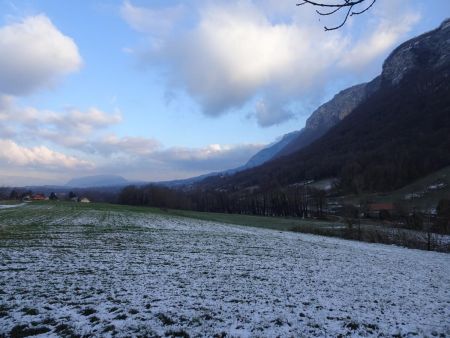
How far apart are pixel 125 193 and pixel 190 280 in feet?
481

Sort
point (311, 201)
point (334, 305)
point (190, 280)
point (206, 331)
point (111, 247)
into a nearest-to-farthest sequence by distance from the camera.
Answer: point (206, 331) < point (334, 305) < point (190, 280) < point (111, 247) < point (311, 201)

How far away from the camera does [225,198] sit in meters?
155

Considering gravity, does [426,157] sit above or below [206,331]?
above

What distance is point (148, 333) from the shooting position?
30.0 ft

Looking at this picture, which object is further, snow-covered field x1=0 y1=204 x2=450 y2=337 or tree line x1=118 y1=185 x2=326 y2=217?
tree line x1=118 y1=185 x2=326 y2=217

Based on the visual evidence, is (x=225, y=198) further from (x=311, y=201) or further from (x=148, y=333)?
(x=148, y=333)

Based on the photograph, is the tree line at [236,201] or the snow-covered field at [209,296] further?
the tree line at [236,201]

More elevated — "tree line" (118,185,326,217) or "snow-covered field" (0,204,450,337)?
"tree line" (118,185,326,217)

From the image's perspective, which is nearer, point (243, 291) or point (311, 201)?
point (243, 291)

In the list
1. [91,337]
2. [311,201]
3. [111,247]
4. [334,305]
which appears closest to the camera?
[91,337]

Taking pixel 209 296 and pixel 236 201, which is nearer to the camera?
pixel 209 296

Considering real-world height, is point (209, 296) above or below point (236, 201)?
below

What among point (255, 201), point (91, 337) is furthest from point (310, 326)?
point (255, 201)

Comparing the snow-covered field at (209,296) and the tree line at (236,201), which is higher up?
the tree line at (236,201)
